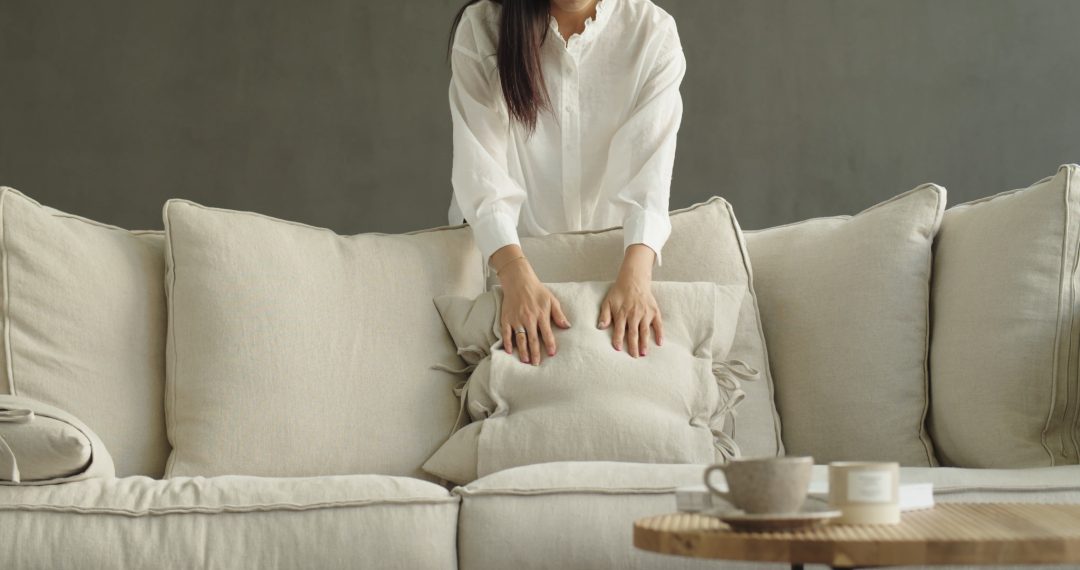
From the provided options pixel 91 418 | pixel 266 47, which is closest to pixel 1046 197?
pixel 91 418

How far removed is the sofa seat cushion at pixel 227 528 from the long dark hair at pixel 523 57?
0.93 m

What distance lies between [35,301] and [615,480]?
973 mm

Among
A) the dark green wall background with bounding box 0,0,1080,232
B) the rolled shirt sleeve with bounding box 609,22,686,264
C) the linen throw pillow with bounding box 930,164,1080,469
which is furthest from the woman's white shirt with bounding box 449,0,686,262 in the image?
the dark green wall background with bounding box 0,0,1080,232

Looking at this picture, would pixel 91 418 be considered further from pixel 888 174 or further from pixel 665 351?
pixel 888 174

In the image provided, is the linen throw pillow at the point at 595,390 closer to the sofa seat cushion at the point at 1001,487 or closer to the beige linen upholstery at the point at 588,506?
the beige linen upholstery at the point at 588,506

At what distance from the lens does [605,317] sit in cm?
180

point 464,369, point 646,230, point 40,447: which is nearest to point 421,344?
point 464,369

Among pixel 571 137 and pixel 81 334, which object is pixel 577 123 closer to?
pixel 571 137

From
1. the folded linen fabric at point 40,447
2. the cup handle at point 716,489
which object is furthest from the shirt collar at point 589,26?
the cup handle at point 716,489

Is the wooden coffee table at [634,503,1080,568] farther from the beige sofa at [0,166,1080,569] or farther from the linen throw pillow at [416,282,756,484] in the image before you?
the linen throw pillow at [416,282,756,484]

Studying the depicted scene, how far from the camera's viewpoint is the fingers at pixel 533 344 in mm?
1769

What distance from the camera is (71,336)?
175cm

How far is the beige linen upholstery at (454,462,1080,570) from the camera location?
1330 mm

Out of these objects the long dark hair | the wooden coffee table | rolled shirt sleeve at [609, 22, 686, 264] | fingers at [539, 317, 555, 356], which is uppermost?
the long dark hair
